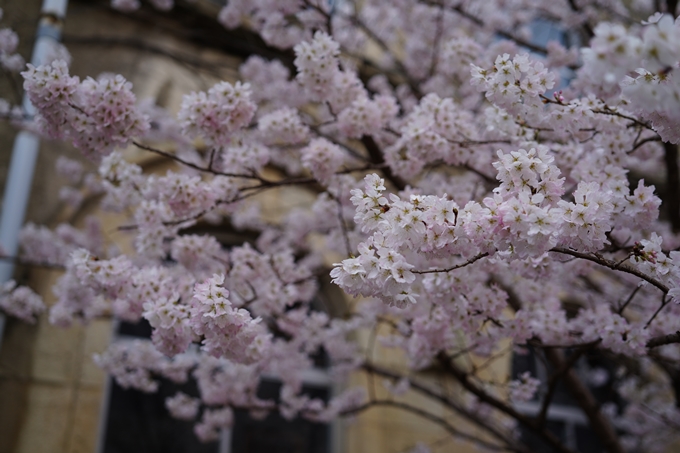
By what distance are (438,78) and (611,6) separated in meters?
2.19

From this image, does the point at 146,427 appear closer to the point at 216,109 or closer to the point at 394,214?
the point at 216,109

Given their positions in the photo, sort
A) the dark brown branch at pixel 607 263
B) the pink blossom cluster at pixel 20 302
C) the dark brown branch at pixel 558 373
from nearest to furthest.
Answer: the dark brown branch at pixel 607 263
the dark brown branch at pixel 558 373
the pink blossom cluster at pixel 20 302

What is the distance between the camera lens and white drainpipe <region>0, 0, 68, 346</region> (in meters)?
3.45

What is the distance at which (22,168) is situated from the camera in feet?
11.9

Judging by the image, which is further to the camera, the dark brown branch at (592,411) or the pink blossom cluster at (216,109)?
the dark brown branch at (592,411)

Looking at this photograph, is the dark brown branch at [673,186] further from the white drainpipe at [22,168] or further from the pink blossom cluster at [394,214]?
the white drainpipe at [22,168]

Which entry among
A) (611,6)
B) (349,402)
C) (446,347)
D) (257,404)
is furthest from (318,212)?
(611,6)

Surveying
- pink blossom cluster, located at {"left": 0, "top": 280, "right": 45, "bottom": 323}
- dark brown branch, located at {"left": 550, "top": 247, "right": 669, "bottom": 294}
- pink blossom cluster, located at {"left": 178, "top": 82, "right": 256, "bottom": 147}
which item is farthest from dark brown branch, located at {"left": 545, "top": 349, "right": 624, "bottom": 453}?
pink blossom cluster, located at {"left": 0, "top": 280, "right": 45, "bottom": 323}

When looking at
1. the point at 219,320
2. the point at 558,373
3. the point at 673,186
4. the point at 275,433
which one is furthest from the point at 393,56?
the point at 219,320

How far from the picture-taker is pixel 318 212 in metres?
3.27

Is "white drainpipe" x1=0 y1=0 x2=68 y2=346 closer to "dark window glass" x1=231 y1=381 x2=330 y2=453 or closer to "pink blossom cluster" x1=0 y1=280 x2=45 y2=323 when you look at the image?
"pink blossom cluster" x1=0 y1=280 x2=45 y2=323

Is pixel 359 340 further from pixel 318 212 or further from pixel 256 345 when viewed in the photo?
A: pixel 256 345

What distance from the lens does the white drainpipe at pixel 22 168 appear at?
136 inches

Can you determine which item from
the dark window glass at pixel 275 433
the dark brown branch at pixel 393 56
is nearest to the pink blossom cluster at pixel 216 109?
the dark brown branch at pixel 393 56
